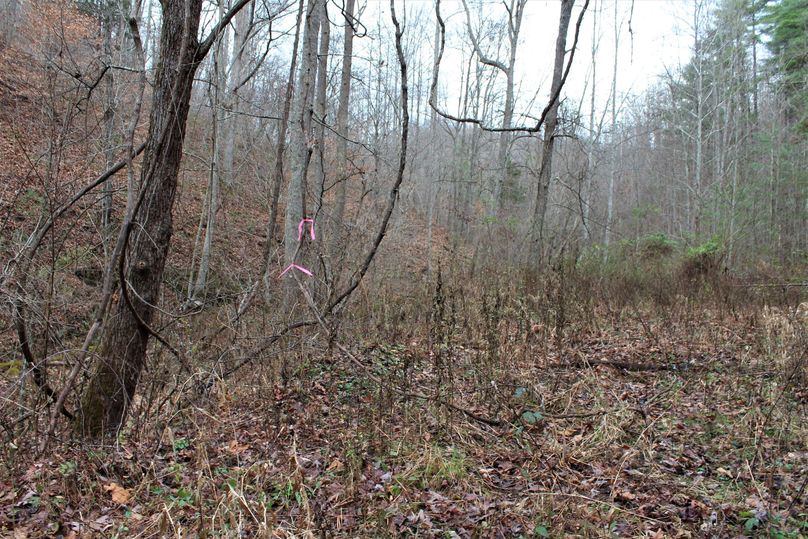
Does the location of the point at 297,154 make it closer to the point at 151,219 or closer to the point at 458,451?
the point at 151,219

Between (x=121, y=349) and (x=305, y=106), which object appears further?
(x=305, y=106)

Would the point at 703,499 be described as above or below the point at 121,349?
below

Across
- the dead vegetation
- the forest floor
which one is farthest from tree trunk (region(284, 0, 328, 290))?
the forest floor

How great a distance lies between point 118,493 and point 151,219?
1.71m

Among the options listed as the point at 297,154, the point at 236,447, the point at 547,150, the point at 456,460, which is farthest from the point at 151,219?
the point at 547,150

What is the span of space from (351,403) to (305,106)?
2.96m

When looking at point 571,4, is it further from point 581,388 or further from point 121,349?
point 121,349

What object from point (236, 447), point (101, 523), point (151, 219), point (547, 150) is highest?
point (547, 150)

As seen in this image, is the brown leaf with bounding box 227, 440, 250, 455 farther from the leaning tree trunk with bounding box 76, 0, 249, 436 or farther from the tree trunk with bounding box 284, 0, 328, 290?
the tree trunk with bounding box 284, 0, 328, 290

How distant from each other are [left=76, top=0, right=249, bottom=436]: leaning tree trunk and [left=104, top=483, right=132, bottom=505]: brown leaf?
63cm

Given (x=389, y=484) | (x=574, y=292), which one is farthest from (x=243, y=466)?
(x=574, y=292)

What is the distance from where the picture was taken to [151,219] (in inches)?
142

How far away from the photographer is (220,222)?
1285 cm

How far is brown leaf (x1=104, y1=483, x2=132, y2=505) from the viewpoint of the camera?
2.98m
